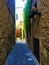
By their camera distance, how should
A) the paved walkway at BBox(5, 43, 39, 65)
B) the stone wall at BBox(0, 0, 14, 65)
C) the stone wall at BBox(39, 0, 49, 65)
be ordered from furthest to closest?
the paved walkway at BBox(5, 43, 39, 65)
the stone wall at BBox(0, 0, 14, 65)
the stone wall at BBox(39, 0, 49, 65)

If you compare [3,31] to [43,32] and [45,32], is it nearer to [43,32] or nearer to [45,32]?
[43,32]

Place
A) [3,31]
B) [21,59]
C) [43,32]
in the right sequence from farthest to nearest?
[21,59] < [3,31] < [43,32]

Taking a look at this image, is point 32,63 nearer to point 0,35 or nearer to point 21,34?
point 0,35

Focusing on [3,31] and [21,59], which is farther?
[21,59]

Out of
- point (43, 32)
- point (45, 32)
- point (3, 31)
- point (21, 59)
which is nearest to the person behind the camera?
point (45, 32)

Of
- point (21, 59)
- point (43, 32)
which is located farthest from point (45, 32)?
point (21, 59)

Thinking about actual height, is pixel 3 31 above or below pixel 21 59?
above

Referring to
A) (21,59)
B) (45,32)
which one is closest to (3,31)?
(45,32)

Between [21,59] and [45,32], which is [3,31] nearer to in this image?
[45,32]

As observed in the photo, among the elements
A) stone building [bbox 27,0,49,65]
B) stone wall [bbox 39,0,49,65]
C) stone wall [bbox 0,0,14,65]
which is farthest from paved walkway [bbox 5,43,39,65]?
stone wall [bbox 39,0,49,65]

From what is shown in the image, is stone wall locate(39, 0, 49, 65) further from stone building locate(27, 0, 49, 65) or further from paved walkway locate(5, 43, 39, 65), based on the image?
paved walkway locate(5, 43, 39, 65)

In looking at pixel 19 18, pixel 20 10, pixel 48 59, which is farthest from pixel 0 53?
pixel 20 10

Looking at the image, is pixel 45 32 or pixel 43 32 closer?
pixel 45 32

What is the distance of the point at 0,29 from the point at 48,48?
1.69 metres
